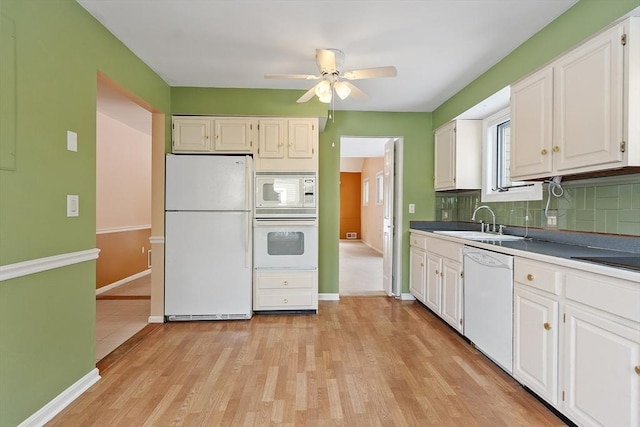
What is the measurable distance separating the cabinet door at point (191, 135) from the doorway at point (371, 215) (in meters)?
1.90

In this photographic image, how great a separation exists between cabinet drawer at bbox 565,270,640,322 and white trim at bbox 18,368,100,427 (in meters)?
2.91

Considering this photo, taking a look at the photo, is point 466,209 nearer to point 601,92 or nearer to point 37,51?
point 601,92

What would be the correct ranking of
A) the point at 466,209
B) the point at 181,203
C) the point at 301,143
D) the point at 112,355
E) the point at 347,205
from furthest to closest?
the point at 347,205
the point at 466,209
the point at 301,143
the point at 181,203
the point at 112,355

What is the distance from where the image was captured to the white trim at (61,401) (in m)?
1.75

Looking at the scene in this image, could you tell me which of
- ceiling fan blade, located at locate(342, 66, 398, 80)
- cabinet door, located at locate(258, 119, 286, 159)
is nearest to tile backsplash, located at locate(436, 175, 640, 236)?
ceiling fan blade, located at locate(342, 66, 398, 80)

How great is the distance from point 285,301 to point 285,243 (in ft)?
2.05

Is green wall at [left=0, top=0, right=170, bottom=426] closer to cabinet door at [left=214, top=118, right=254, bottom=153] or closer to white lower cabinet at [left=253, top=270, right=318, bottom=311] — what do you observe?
cabinet door at [left=214, top=118, right=254, bottom=153]

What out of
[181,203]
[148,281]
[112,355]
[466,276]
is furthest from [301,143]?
[148,281]

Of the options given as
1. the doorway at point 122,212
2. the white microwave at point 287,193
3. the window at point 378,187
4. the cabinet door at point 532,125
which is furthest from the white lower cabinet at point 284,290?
the window at point 378,187

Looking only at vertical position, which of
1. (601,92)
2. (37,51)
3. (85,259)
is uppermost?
(37,51)

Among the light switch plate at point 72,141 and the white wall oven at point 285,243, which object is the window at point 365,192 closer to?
the white wall oven at point 285,243

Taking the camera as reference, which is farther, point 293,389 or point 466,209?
point 466,209

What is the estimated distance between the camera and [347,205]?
1209cm

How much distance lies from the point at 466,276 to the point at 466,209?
146cm
